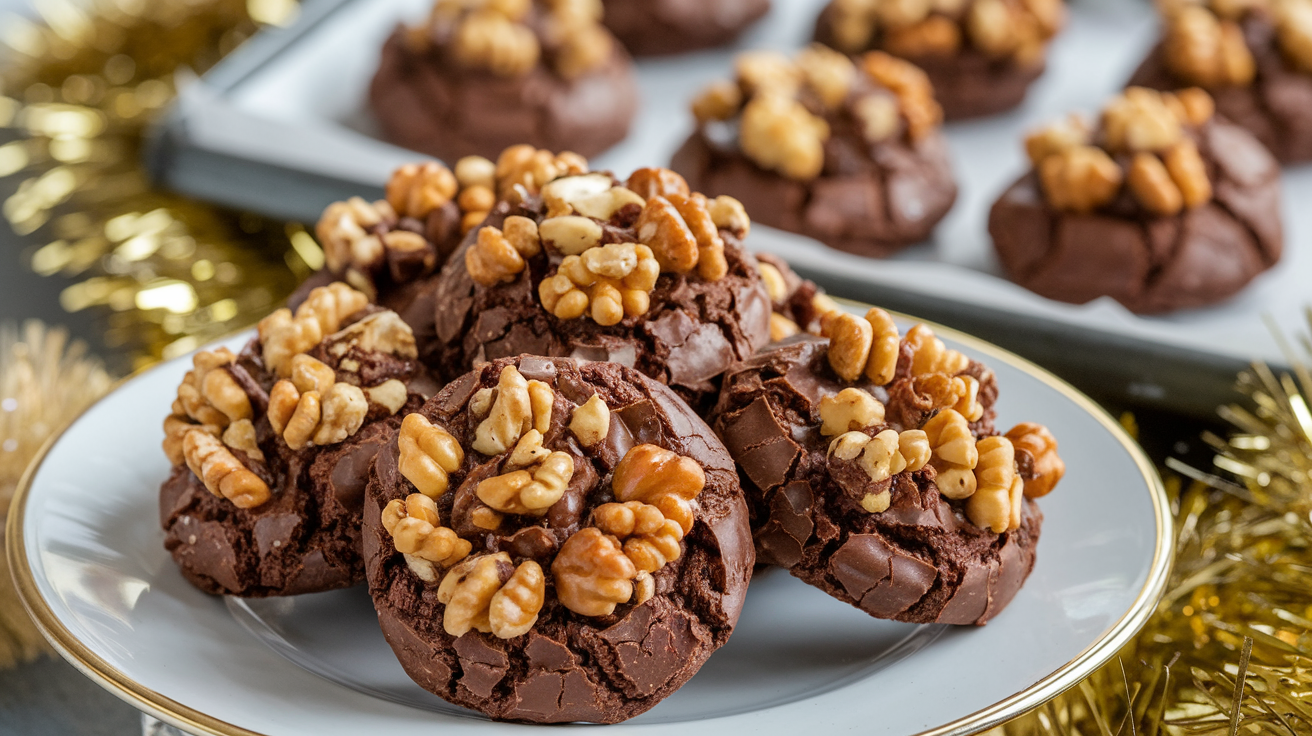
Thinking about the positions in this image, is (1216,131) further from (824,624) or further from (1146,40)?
(824,624)

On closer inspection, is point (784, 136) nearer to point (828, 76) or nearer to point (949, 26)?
point (828, 76)

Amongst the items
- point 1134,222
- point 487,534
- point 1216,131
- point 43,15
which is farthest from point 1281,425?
point 43,15

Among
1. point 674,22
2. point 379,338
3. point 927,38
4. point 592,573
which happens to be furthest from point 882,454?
point 674,22

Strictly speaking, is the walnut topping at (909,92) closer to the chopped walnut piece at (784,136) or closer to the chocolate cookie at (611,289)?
the chopped walnut piece at (784,136)

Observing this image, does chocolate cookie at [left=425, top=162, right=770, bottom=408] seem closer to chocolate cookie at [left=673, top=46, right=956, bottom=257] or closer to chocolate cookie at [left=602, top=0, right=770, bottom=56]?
chocolate cookie at [left=673, top=46, right=956, bottom=257]

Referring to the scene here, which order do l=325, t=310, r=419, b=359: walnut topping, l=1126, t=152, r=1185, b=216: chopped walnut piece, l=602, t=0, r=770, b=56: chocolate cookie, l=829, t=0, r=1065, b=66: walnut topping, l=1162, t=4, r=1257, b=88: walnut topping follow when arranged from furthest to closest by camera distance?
1. l=602, t=0, r=770, b=56: chocolate cookie
2. l=829, t=0, r=1065, b=66: walnut topping
3. l=1162, t=4, r=1257, b=88: walnut topping
4. l=1126, t=152, r=1185, b=216: chopped walnut piece
5. l=325, t=310, r=419, b=359: walnut topping

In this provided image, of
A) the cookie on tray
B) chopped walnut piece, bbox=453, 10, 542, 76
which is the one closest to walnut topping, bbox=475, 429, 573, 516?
the cookie on tray
